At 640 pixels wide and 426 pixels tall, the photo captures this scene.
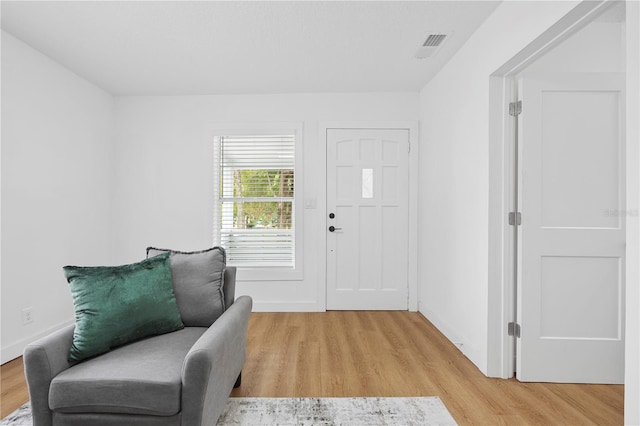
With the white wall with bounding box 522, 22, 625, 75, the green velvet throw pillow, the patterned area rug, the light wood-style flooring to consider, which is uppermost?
the white wall with bounding box 522, 22, 625, 75

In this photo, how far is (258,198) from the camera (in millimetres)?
4078

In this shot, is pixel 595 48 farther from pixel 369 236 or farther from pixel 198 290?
pixel 198 290

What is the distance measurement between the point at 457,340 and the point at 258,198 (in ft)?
8.44

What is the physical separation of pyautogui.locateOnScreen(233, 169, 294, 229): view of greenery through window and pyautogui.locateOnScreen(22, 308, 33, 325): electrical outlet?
6.53ft

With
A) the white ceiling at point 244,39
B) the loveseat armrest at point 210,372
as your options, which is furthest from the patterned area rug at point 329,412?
the white ceiling at point 244,39

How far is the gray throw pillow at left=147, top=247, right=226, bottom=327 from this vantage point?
204 cm

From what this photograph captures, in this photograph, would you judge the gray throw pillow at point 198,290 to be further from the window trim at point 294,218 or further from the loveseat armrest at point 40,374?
the window trim at point 294,218

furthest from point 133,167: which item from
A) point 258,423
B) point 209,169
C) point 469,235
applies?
point 469,235

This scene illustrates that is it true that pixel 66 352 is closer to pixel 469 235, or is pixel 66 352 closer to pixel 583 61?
pixel 469 235

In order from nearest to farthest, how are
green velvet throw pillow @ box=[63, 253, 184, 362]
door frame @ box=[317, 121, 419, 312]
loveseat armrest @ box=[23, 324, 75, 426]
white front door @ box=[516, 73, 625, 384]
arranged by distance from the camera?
loveseat armrest @ box=[23, 324, 75, 426] < green velvet throw pillow @ box=[63, 253, 184, 362] < white front door @ box=[516, 73, 625, 384] < door frame @ box=[317, 121, 419, 312]

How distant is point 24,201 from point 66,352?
1912 millimetres
